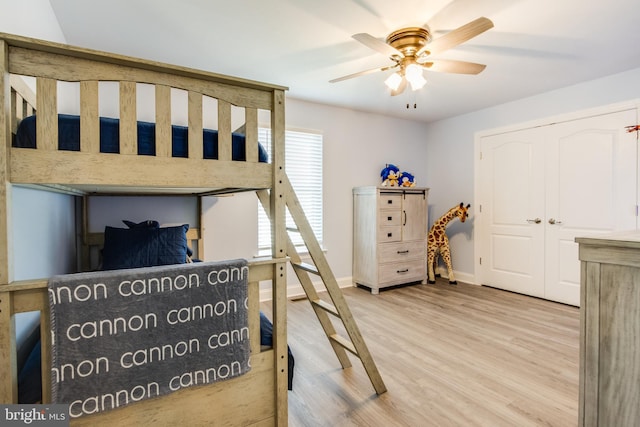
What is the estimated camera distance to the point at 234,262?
4.31ft

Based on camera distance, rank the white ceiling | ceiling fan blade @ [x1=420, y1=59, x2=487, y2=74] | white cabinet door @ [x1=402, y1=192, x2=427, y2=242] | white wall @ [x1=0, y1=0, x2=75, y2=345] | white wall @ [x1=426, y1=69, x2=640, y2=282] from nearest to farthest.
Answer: white wall @ [x1=0, y1=0, x2=75, y2=345] < the white ceiling < ceiling fan blade @ [x1=420, y1=59, x2=487, y2=74] < white wall @ [x1=426, y1=69, x2=640, y2=282] < white cabinet door @ [x1=402, y1=192, x2=427, y2=242]

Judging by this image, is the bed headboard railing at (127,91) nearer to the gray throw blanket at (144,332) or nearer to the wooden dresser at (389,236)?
the gray throw blanket at (144,332)

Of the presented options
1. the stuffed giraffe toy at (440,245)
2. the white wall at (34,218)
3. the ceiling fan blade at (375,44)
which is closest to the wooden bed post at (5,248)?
the white wall at (34,218)

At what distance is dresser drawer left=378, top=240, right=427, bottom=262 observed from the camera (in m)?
3.99

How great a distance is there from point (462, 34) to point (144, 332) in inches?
88.3

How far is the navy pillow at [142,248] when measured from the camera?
2.24 metres

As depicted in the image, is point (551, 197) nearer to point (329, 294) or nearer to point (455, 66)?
point (455, 66)

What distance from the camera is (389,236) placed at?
159 inches

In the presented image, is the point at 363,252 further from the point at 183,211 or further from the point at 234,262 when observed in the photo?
the point at 234,262

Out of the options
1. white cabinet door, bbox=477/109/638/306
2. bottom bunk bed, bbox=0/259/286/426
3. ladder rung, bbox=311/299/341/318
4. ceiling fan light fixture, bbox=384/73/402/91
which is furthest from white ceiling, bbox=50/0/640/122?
ladder rung, bbox=311/299/341/318

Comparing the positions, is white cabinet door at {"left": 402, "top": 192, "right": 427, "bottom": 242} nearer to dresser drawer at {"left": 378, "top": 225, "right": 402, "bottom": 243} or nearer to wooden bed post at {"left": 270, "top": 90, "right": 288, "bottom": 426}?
dresser drawer at {"left": 378, "top": 225, "right": 402, "bottom": 243}

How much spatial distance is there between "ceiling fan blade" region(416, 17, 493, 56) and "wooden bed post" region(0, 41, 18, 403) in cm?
203

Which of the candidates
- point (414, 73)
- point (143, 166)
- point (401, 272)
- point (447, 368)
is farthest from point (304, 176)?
point (143, 166)

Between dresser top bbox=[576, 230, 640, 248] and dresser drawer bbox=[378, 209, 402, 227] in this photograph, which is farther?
dresser drawer bbox=[378, 209, 402, 227]
